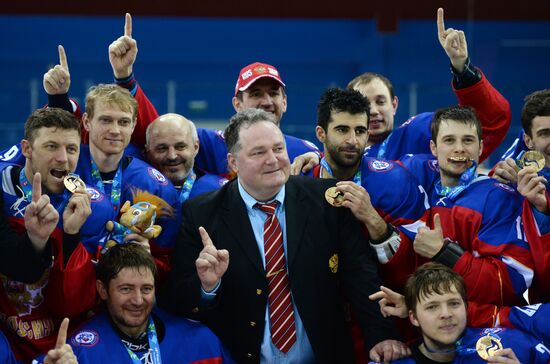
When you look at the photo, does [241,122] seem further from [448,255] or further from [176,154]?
[448,255]

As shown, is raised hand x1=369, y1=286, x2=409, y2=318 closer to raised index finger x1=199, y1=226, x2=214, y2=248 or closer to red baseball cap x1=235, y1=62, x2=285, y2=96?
raised index finger x1=199, y1=226, x2=214, y2=248

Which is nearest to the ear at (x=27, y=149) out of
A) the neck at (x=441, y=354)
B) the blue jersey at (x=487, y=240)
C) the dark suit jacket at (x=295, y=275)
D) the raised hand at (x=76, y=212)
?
the raised hand at (x=76, y=212)

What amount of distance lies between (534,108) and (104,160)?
2039 mm

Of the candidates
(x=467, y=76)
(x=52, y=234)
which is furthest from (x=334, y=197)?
(x=52, y=234)

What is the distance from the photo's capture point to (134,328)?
344 centimetres

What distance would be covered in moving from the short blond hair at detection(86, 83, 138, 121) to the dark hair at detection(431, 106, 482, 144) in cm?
147

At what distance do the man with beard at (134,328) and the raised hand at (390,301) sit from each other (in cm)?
70

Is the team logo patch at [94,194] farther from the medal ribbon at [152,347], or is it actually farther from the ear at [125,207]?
the medal ribbon at [152,347]

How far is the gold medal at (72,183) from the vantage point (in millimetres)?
3443

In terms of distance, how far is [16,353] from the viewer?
11.5 feet

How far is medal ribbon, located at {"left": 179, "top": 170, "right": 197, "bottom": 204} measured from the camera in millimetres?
4094

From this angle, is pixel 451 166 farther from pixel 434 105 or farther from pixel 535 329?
pixel 434 105

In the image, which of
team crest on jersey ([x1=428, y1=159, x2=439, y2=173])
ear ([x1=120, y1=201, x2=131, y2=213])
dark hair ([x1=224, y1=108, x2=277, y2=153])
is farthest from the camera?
team crest on jersey ([x1=428, y1=159, x2=439, y2=173])

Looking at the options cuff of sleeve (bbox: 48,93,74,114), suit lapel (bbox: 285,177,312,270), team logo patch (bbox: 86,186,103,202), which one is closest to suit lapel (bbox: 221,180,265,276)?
suit lapel (bbox: 285,177,312,270)
